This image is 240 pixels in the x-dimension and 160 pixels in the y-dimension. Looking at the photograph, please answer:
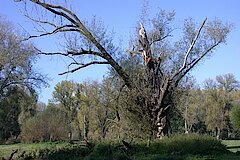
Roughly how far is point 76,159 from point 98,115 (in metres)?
45.6

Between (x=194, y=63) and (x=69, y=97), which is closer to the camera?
(x=194, y=63)

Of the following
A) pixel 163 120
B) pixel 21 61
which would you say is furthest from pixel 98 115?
pixel 163 120

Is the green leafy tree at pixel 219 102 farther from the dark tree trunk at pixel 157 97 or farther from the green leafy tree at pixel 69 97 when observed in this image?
the dark tree trunk at pixel 157 97

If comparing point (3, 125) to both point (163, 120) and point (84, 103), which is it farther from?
point (163, 120)

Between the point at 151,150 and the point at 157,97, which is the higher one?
the point at 157,97

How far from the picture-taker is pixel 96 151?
16.7 meters

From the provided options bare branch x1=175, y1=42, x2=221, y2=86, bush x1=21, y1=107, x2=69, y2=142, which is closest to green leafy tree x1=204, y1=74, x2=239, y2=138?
bush x1=21, y1=107, x2=69, y2=142

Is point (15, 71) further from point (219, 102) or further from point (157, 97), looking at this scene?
point (219, 102)

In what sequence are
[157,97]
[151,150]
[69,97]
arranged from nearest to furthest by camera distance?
1. [151,150]
2. [157,97]
3. [69,97]

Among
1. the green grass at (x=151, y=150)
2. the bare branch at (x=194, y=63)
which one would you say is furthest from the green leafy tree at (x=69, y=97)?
the green grass at (x=151, y=150)

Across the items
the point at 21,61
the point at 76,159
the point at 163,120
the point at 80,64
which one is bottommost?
the point at 76,159

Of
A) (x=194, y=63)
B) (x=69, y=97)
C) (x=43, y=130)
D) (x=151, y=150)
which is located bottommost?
(x=151, y=150)

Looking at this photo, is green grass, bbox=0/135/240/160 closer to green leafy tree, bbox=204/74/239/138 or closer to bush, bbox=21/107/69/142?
bush, bbox=21/107/69/142

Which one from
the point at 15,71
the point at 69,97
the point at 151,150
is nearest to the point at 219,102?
the point at 69,97
